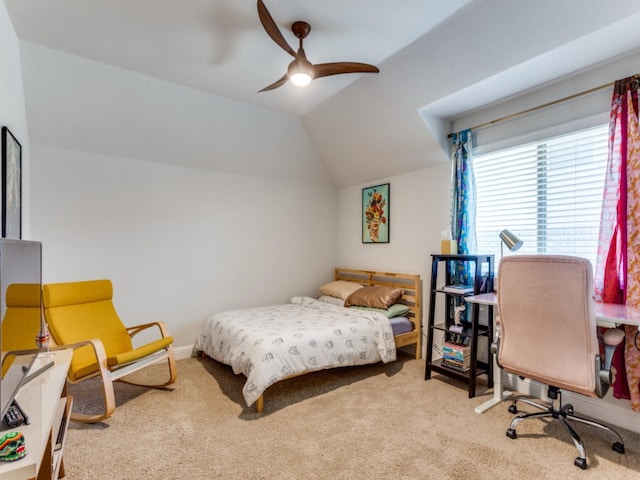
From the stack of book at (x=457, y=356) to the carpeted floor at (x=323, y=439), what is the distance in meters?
0.18

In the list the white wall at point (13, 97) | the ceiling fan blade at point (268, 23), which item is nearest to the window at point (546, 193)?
the ceiling fan blade at point (268, 23)

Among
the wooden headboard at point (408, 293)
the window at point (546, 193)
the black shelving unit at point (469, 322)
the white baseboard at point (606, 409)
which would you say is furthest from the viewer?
the wooden headboard at point (408, 293)

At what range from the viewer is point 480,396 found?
2859mm

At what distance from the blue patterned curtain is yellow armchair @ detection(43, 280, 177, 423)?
276 centimetres

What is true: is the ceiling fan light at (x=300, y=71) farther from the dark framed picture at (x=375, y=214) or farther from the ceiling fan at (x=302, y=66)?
the dark framed picture at (x=375, y=214)

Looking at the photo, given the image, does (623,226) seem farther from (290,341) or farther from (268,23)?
(268,23)

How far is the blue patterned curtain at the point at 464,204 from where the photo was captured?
3.33 metres

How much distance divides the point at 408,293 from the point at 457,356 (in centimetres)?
94

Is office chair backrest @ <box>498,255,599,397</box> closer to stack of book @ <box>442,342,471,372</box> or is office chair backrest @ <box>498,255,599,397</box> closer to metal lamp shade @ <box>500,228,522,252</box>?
metal lamp shade @ <box>500,228,522,252</box>

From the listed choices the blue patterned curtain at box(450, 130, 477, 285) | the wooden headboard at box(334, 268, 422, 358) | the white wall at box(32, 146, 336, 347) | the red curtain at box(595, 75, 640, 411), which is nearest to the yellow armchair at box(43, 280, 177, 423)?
the white wall at box(32, 146, 336, 347)

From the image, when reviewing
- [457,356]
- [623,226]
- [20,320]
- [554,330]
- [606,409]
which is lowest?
[606,409]

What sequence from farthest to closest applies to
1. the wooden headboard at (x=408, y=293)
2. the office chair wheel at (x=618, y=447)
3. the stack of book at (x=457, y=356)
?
1. the wooden headboard at (x=408, y=293)
2. the stack of book at (x=457, y=356)
3. the office chair wheel at (x=618, y=447)

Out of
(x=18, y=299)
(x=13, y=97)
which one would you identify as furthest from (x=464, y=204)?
(x=13, y=97)

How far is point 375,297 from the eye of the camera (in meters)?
3.75
